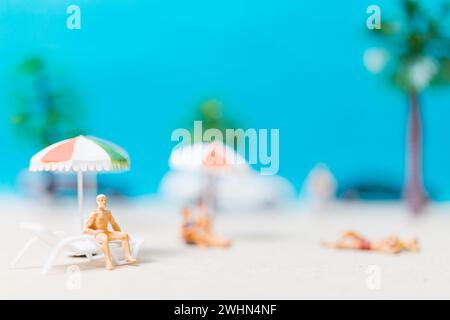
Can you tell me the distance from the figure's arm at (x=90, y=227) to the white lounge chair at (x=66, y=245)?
5.4 inches

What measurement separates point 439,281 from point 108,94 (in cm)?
1351

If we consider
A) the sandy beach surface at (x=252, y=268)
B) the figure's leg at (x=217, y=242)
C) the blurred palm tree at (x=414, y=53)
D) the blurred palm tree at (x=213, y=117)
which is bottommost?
the sandy beach surface at (x=252, y=268)

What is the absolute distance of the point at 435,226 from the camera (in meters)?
15.0

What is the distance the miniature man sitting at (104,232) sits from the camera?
9445 mm

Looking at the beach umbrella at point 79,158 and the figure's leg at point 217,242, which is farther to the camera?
the figure's leg at point 217,242

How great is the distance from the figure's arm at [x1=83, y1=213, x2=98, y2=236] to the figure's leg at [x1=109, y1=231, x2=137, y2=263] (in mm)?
309

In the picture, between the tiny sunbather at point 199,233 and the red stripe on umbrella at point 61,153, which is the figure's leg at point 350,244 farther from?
the red stripe on umbrella at point 61,153

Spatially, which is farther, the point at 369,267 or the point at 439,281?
the point at 369,267

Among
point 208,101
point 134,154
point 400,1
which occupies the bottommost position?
point 134,154

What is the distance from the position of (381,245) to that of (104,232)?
5.26 metres

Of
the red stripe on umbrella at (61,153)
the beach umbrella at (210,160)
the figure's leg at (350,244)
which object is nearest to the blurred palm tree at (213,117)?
the beach umbrella at (210,160)

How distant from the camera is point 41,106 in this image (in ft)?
59.6
